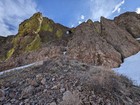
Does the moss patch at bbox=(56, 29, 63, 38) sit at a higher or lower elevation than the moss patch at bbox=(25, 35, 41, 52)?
higher

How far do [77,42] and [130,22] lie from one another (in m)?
15.4

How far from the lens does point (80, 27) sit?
33906 mm

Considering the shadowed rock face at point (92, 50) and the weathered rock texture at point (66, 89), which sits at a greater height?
the shadowed rock face at point (92, 50)

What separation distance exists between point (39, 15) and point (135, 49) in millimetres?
19353

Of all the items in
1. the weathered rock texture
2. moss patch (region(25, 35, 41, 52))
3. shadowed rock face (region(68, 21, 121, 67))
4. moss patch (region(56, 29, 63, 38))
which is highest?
moss patch (region(56, 29, 63, 38))

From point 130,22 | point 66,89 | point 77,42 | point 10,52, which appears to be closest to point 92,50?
point 77,42

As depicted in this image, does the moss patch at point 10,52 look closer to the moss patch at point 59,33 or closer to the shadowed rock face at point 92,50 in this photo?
the moss patch at point 59,33

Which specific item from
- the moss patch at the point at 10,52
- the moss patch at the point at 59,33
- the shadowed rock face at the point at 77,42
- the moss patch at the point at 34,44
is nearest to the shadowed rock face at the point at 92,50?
the shadowed rock face at the point at 77,42

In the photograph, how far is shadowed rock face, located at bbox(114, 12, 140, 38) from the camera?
129ft

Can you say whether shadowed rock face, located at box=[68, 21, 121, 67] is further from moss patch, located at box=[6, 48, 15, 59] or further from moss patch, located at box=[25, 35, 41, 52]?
moss patch, located at box=[6, 48, 15, 59]

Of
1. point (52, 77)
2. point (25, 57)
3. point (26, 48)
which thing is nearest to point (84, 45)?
point (25, 57)

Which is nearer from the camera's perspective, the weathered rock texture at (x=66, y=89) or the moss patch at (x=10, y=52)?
the weathered rock texture at (x=66, y=89)

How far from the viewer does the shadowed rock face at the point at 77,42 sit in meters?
27.4

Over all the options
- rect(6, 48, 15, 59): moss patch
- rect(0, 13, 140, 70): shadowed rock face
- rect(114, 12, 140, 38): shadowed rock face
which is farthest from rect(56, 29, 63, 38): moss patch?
rect(114, 12, 140, 38): shadowed rock face
